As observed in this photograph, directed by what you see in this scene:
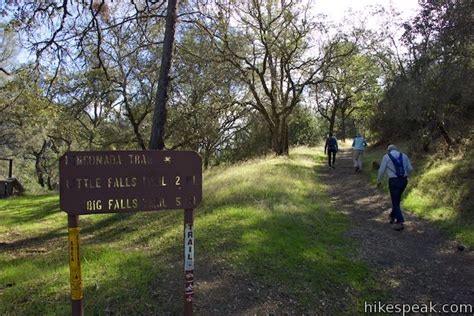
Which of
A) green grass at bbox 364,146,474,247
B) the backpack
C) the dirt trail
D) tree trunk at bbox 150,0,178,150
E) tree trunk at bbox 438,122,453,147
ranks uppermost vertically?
tree trunk at bbox 150,0,178,150

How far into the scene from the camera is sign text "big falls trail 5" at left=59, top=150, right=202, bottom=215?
395cm

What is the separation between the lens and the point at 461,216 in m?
10.2

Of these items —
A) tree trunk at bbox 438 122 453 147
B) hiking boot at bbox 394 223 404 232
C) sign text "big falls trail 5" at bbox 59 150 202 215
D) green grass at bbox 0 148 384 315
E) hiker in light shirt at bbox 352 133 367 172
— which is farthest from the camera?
tree trunk at bbox 438 122 453 147

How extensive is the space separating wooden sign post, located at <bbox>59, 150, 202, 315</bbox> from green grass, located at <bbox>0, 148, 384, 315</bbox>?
3.42 feet

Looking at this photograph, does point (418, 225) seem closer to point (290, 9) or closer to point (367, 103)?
point (290, 9)

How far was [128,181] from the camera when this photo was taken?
162 inches

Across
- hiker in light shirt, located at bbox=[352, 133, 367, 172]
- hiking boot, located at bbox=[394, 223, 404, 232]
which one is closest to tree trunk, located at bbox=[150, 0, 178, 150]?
hiking boot, located at bbox=[394, 223, 404, 232]

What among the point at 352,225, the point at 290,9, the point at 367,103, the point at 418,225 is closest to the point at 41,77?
the point at 352,225

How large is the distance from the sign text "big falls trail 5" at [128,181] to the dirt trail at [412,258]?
10.8 ft

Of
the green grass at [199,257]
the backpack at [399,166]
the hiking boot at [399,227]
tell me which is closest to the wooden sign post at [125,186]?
the green grass at [199,257]

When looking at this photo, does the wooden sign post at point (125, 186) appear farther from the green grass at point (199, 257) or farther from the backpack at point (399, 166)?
the backpack at point (399, 166)

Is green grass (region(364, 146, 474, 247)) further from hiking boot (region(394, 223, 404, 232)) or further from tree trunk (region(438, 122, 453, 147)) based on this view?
tree trunk (region(438, 122, 453, 147))

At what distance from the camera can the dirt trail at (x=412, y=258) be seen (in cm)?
585

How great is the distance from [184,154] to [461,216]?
8532 millimetres
